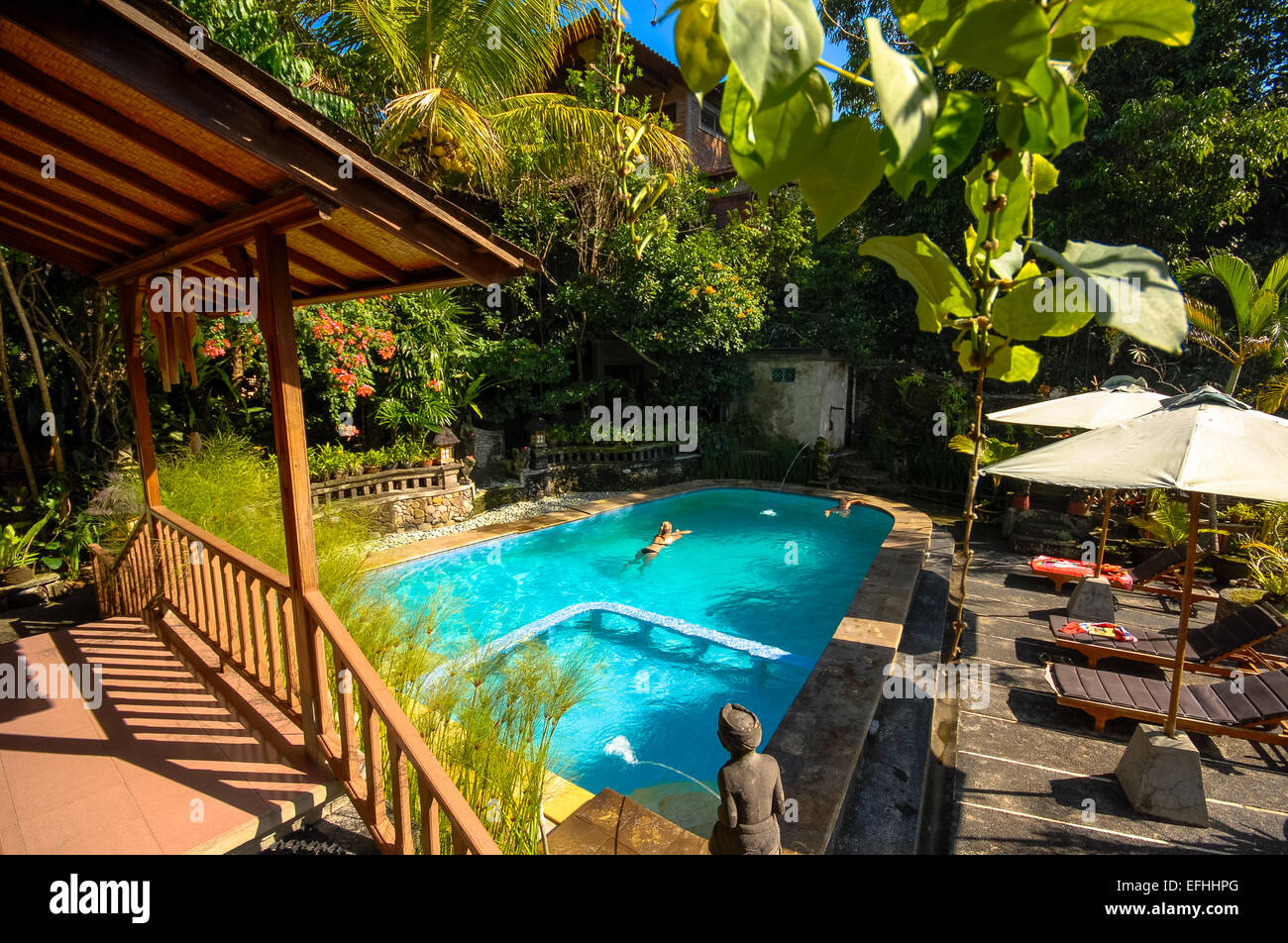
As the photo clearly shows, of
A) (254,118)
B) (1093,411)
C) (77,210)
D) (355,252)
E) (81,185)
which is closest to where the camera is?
(254,118)

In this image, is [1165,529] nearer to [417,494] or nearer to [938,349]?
[938,349]

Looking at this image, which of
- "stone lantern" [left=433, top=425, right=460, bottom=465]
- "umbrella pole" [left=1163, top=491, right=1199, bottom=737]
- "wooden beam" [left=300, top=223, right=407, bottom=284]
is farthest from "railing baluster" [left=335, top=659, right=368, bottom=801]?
"stone lantern" [left=433, top=425, right=460, bottom=465]

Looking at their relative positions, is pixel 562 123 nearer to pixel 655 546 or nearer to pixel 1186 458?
pixel 655 546

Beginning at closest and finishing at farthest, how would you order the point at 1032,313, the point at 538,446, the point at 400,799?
the point at 1032,313, the point at 400,799, the point at 538,446

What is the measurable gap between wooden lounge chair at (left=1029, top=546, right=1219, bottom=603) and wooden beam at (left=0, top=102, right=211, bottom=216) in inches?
352

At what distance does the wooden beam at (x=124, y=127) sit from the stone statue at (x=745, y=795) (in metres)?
3.25

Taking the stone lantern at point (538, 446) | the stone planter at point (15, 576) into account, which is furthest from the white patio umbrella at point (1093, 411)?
the stone planter at point (15, 576)

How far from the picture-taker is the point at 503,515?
1151 cm

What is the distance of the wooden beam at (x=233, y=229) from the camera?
106 inches

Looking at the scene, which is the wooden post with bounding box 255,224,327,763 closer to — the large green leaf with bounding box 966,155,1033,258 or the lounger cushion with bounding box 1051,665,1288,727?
the large green leaf with bounding box 966,155,1033,258

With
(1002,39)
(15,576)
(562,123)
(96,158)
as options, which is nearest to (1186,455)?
(1002,39)

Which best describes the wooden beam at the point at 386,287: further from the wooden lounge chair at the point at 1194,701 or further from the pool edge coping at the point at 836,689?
the wooden lounge chair at the point at 1194,701

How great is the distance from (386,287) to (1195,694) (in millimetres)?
6563

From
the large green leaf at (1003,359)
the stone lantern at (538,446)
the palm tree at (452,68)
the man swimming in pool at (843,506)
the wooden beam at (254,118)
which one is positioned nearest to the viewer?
the large green leaf at (1003,359)
